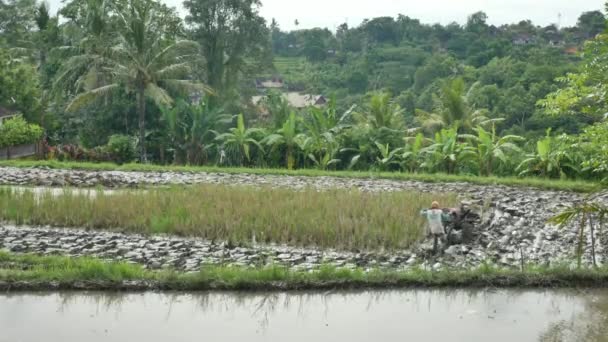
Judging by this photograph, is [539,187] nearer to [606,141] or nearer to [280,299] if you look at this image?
[606,141]

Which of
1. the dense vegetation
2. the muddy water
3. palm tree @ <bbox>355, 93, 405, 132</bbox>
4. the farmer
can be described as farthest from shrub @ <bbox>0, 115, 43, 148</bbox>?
the farmer

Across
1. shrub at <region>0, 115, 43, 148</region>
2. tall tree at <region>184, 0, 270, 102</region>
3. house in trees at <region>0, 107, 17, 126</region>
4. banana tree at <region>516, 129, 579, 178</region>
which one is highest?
tall tree at <region>184, 0, 270, 102</region>

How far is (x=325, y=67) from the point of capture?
55.2 metres

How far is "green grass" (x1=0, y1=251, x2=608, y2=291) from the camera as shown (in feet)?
29.1

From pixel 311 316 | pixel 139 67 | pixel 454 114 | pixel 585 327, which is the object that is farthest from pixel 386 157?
pixel 585 327

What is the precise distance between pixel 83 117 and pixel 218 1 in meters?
7.45

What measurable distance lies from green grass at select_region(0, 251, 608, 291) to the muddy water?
0.58ft

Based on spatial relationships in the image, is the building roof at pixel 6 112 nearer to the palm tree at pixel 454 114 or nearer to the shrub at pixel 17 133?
the shrub at pixel 17 133

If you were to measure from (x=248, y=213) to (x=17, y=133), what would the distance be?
1251 centimetres

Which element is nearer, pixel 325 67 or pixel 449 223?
pixel 449 223

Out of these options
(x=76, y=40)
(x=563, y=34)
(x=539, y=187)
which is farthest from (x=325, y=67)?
(x=539, y=187)

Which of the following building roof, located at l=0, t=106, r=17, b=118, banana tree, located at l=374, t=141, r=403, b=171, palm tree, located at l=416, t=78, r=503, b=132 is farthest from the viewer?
building roof, located at l=0, t=106, r=17, b=118

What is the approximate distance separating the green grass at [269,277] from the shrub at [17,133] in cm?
1326

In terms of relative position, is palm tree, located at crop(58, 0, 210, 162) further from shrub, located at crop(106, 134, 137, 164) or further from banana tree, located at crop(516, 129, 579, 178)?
banana tree, located at crop(516, 129, 579, 178)
